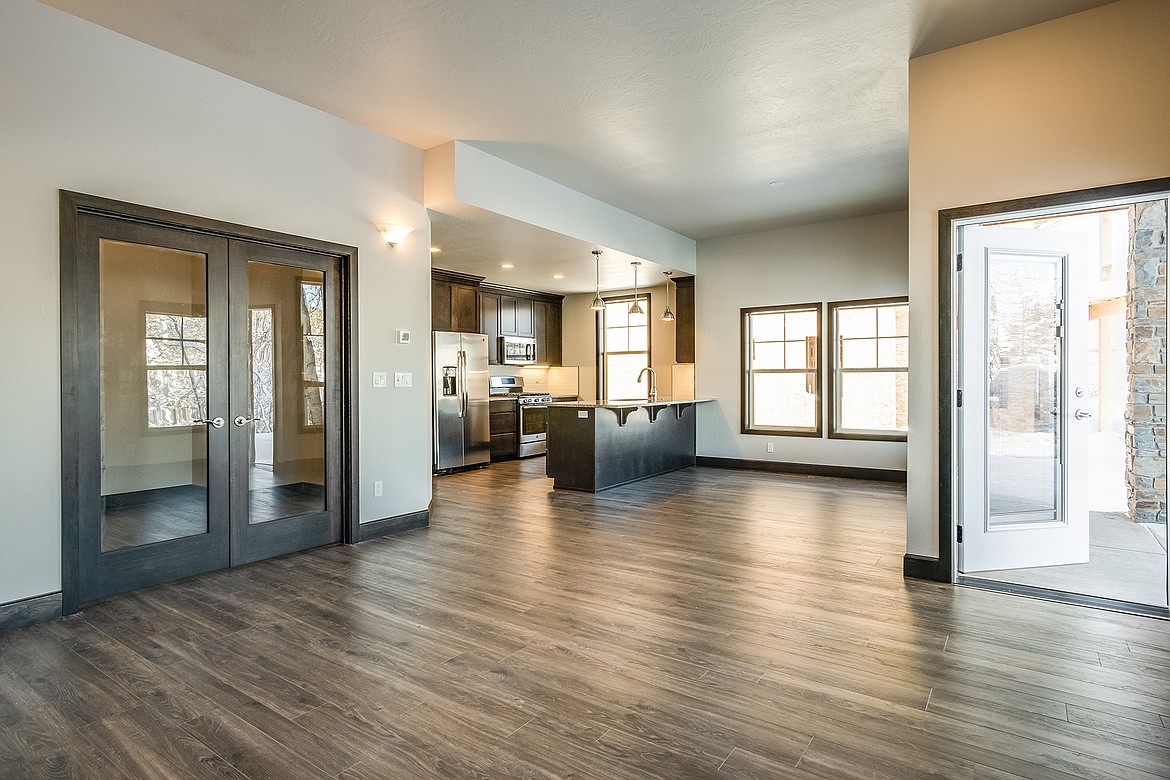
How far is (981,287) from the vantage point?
357 cm

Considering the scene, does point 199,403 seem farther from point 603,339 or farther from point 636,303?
point 603,339

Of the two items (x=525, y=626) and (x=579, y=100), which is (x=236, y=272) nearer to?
(x=579, y=100)

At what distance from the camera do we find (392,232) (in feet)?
15.4

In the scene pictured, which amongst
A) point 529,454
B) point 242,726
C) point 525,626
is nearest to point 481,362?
point 529,454

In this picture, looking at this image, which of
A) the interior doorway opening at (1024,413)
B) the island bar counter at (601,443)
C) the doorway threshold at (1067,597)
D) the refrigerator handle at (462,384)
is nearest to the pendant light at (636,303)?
the island bar counter at (601,443)

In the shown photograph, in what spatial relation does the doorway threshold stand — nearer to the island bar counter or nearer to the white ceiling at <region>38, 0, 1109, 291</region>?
the white ceiling at <region>38, 0, 1109, 291</region>

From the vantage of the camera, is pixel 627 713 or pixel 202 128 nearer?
pixel 627 713

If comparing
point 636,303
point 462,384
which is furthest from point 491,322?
point 636,303

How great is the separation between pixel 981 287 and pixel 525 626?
3.21m

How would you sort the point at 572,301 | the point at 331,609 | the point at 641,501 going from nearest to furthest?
the point at 331,609 → the point at 641,501 → the point at 572,301

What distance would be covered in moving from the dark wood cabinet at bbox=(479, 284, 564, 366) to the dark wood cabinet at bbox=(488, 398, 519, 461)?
756mm

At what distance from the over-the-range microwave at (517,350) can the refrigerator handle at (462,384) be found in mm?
1282

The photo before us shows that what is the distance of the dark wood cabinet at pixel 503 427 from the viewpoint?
8688 millimetres

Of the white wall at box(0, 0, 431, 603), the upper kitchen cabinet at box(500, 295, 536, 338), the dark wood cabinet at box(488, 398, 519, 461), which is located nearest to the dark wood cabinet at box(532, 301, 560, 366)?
the upper kitchen cabinet at box(500, 295, 536, 338)
